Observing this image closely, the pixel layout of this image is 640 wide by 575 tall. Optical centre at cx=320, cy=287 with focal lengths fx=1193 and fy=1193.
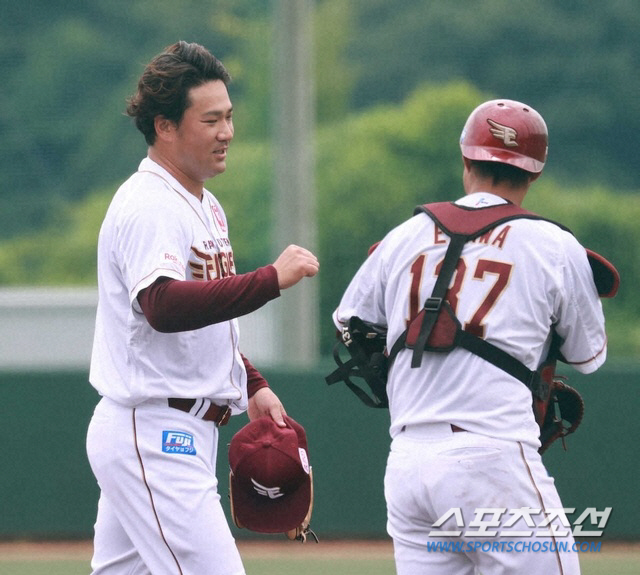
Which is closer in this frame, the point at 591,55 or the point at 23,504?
the point at 23,504

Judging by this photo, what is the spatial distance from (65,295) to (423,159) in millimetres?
2816

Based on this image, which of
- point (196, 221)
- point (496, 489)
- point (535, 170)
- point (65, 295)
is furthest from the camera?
point (65, 295)

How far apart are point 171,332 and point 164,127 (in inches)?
28.1

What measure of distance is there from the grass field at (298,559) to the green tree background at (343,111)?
177 centimetres

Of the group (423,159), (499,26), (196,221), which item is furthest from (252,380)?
(499,26)

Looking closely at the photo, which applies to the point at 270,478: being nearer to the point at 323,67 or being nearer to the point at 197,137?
the point at 197,137

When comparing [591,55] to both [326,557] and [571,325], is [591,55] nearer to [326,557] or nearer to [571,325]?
[326,557]

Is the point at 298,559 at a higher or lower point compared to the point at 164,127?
lower

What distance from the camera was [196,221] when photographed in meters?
3.66

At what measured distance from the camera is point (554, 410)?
3605mm

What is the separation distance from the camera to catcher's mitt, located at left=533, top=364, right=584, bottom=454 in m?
3.39

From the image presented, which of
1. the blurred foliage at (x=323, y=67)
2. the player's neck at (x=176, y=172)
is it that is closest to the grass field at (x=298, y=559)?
the blurred foliage at (x=323, y=67)

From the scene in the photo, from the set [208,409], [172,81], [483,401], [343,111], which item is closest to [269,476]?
[208,409]

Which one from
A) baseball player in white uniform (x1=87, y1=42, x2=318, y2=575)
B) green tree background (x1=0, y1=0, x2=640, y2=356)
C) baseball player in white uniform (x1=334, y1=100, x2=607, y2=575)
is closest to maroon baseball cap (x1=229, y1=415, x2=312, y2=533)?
baseball player in white uniform (x1=87, y1=42, x2=318, y2=575)
